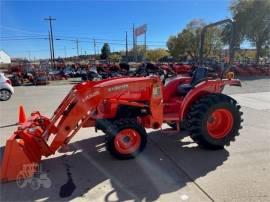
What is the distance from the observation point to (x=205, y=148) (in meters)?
5.03

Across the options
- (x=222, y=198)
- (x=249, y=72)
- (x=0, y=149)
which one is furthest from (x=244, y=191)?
(x=249, y=72)

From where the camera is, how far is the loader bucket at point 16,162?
3760 millimetres

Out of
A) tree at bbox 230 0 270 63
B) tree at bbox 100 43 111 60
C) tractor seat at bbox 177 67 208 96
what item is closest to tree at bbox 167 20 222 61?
tree at bbox 230 0 270 63

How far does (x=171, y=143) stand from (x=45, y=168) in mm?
2364

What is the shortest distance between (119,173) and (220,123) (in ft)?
7.48

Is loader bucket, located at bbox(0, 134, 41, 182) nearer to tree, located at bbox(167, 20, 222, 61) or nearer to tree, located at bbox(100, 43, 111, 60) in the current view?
tree, located at bbox(167, 20, 222, 61)

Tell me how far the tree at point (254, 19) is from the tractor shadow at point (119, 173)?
25679 millimetres

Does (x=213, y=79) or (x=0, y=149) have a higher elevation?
(x=213, y=79)

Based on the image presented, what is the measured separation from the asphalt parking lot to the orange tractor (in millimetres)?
264

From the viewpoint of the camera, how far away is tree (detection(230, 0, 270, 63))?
1108 inches

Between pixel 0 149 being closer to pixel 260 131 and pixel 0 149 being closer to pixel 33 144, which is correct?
pixel 33 144

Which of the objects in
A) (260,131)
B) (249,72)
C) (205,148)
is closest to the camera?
(205,148)

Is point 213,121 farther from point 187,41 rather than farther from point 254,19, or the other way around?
point 187,41

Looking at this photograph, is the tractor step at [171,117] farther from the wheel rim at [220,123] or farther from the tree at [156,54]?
the tree at [156,54]
